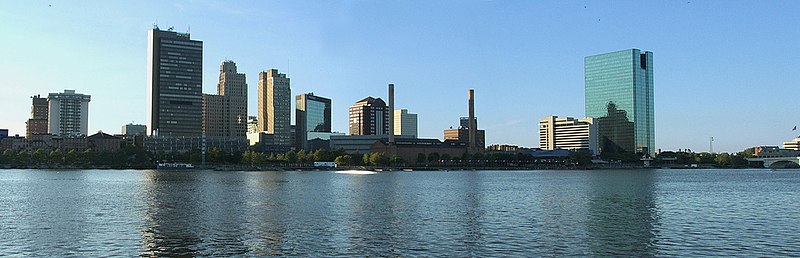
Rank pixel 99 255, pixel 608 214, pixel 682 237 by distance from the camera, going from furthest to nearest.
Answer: pixel 608 214
pixel 682 237
pixel 99 255

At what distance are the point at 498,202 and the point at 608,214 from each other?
1755 cm

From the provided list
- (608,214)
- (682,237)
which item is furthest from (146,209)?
(682,237)

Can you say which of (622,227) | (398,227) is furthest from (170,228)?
(622,227)

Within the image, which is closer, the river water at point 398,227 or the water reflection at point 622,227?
the river water at point 398,227

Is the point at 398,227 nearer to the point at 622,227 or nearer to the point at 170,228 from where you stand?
the point at 622,227

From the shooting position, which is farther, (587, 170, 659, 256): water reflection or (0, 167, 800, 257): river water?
(587, 170, 659, 256): water reflection

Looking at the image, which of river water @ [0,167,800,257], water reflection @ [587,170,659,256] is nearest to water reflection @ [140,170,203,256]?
river water @ [0,167,800,257]

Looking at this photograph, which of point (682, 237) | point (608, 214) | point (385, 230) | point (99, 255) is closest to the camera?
point (99, 255)

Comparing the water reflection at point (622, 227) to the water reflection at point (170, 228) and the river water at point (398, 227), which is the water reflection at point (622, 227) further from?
the water reflection at point (170, 228)

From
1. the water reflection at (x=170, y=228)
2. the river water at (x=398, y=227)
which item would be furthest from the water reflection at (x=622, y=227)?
the water reflection at (x=170, y=228)

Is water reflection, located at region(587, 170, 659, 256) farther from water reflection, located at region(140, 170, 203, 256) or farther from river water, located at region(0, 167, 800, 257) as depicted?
water reflection, located at region(140, 170, 203, 256)

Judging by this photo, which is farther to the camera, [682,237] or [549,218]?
[549,218]

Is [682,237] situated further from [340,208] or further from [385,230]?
[340,208]

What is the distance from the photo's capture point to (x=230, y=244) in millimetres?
42688
